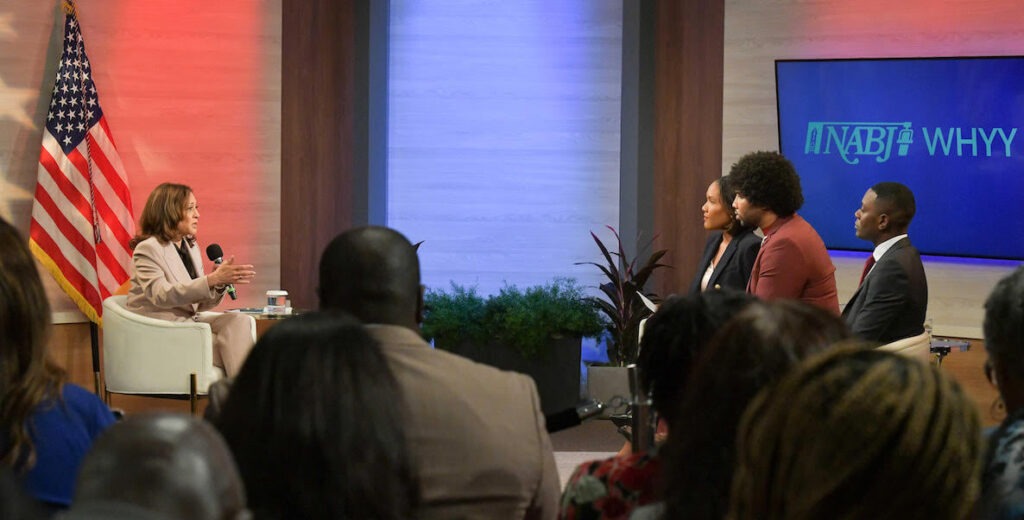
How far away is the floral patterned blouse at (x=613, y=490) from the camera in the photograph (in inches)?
66.3

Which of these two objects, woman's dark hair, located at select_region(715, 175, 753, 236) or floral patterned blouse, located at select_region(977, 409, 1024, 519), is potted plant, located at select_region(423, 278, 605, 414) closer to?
woman's dark hair, located at select_region(715, 175, 753, 236)

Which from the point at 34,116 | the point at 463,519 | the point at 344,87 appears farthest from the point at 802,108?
the point at 463,519

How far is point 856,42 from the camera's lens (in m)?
7.37

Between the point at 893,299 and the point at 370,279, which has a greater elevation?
the point at 370,279

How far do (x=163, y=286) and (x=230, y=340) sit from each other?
1.47 feet

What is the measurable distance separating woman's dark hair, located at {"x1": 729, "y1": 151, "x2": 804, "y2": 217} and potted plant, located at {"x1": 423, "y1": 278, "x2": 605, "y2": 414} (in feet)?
6.43

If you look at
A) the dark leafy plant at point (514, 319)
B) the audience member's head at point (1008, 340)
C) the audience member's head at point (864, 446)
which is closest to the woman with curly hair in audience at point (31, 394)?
the audience member's head at point (864, 446)

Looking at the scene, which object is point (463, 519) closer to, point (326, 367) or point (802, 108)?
point (326, 367)

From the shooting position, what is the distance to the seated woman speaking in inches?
230

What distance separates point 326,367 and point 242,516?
0.71 metres

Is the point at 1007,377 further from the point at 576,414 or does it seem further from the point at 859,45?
the point at 859,45

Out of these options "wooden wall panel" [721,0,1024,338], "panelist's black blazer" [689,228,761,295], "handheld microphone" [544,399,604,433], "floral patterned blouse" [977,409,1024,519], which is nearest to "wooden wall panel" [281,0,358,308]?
"wooden wall panel" [721,0,1024,338]

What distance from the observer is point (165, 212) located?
599cm

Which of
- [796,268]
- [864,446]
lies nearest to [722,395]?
[864,446]
